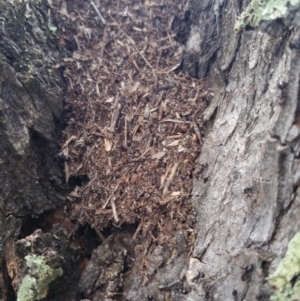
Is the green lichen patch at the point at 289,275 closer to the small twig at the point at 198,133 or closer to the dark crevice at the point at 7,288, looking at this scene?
the small twig at the point at 198,133

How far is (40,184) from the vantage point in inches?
89.4

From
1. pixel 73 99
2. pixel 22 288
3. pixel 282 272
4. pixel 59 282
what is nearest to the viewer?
pixel 282 272

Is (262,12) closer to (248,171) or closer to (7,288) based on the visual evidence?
(248,171)

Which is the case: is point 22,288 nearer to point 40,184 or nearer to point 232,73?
point 40,184

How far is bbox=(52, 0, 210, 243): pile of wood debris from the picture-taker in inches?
84.7

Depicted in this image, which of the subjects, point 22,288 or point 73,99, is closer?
point 22,288

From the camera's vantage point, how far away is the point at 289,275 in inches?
58.1

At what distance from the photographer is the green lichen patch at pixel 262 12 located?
61.2 inches

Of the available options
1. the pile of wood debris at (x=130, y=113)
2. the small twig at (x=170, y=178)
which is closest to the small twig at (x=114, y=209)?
the pile of wood debris at (x=130, y=113)

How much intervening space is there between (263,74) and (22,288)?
4.85ft

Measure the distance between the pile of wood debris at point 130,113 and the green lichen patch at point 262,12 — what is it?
0.52 meters

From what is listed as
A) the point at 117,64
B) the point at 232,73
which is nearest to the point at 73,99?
the point at 117,64

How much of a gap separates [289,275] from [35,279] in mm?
1146

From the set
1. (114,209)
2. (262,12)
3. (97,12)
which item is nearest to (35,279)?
(114,209)
